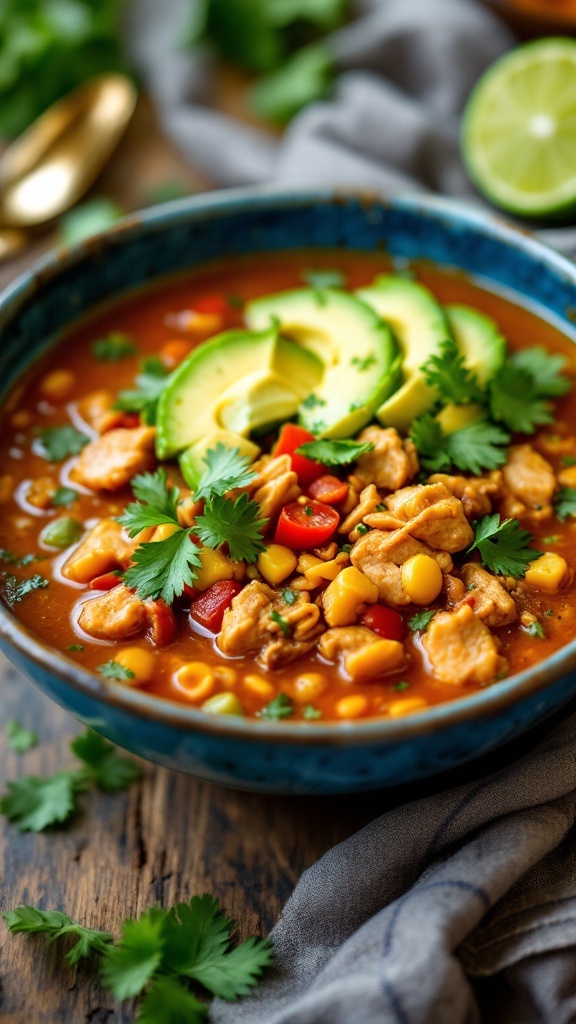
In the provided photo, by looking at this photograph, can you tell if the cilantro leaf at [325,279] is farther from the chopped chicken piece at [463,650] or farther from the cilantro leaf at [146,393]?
the chopped chicken piece at [463,650]

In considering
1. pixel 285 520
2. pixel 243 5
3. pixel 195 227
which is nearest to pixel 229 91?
pixel 243 5

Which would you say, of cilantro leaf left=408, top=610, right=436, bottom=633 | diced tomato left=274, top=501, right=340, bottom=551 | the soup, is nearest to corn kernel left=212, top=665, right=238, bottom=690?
the soup

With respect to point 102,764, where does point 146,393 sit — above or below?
above

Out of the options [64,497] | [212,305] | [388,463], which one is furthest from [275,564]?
[212,305]

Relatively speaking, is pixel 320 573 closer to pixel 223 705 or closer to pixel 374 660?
pixel 374 660

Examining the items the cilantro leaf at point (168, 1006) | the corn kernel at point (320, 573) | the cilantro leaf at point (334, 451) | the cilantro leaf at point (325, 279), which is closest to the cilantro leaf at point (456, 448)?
the cilantro leaf at point (334, 451)

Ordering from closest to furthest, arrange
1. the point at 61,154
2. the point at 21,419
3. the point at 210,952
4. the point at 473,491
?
the point at 210,952 < the point at 473,491 < the point at 21,419 < the point at 61,154

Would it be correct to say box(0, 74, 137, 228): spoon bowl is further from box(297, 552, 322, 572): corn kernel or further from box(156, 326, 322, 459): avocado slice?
box(297, 552, 322, 572): corn kernel

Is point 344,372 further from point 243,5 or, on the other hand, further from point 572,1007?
point 243,5
